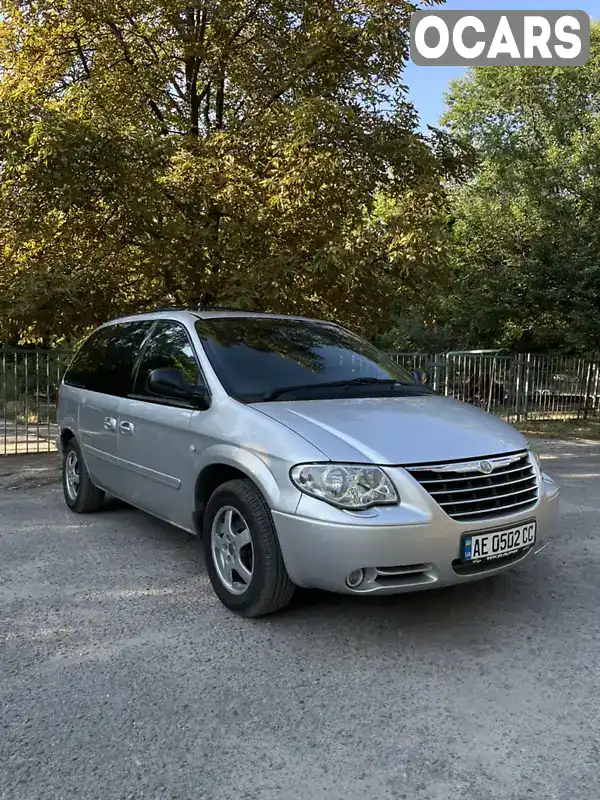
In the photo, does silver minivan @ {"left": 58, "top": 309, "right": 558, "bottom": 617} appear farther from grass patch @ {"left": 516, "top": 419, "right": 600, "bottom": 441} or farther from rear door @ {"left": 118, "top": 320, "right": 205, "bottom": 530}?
grass patch @ {"left": 516, "top": 419, "right": 600, "bottom": 441}

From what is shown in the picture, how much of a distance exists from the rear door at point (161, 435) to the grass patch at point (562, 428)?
10.4 metres

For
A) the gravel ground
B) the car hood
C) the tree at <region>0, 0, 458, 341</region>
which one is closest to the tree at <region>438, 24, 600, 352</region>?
the tree at <region>0, 0, 458, 341</region>

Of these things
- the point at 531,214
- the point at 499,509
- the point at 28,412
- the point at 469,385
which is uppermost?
the point at 531,214

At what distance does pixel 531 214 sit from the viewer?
19.9 meters

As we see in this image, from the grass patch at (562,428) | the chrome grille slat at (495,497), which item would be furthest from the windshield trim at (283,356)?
the grass patch at (562,428)

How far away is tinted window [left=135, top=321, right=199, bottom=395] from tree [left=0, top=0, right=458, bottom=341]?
2.96m

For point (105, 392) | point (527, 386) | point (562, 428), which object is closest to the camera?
point (105, 392)

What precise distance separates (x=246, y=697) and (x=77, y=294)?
6210mm

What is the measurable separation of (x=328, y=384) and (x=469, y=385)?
10.9 m

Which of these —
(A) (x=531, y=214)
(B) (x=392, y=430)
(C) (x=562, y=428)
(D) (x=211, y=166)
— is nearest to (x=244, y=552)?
(B) (x=392, y=430)

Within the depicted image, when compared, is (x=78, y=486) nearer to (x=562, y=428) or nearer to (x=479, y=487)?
(x=479, y=487)

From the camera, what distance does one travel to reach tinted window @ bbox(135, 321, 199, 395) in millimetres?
4512

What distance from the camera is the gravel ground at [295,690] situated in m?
2.45

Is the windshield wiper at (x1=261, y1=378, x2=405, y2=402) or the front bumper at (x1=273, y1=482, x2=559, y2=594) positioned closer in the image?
the front bumper at (x1=273, y1=482, x2=559, y2=594)
